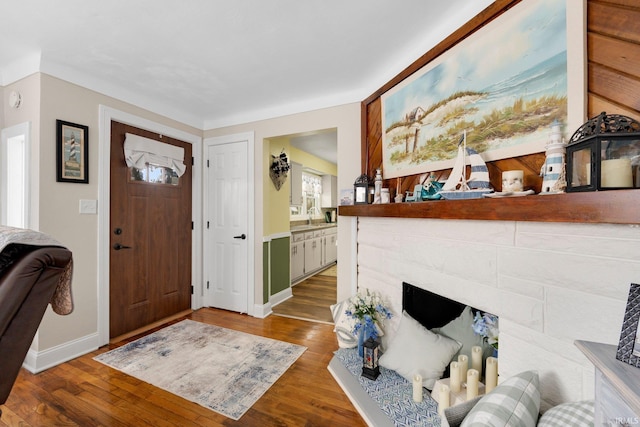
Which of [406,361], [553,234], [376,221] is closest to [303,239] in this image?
[376,221]

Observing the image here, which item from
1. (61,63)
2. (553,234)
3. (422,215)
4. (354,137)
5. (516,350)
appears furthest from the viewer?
(354,137)

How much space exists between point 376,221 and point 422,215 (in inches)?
26.4

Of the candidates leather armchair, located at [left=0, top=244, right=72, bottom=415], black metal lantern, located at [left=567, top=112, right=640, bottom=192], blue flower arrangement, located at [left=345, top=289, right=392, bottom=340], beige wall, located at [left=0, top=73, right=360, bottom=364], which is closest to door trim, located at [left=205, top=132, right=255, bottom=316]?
beige wall, located at [left=0, top=73, right=360, bottom=364]

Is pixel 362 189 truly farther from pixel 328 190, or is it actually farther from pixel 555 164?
pixel 328 190

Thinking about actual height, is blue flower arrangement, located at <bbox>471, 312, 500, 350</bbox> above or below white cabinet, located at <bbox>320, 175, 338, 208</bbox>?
below

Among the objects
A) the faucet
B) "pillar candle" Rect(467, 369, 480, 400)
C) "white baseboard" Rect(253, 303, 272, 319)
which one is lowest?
"white baseboard" Rect(253, 303, 272, 319)

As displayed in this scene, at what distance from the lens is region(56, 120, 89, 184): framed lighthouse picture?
221cm

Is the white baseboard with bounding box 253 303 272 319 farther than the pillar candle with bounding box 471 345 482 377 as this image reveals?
Yes

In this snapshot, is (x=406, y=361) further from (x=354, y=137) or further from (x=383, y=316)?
(x=354, y=137)

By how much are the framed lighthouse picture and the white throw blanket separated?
1.23 m

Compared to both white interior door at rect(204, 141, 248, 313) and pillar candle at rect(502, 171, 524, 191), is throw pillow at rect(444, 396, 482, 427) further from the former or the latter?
white interior door at rect(204, 141, 248, 313)

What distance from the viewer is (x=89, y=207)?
94.6 inches

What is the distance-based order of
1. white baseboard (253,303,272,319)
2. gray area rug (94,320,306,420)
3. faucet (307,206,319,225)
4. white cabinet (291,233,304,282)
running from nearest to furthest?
gray area rug (94,320,306,420) < white baseboard (253,303,272,319) < white cabinet (291,233,304,282) < faucet (307,206,319,225)

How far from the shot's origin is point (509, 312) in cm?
121
